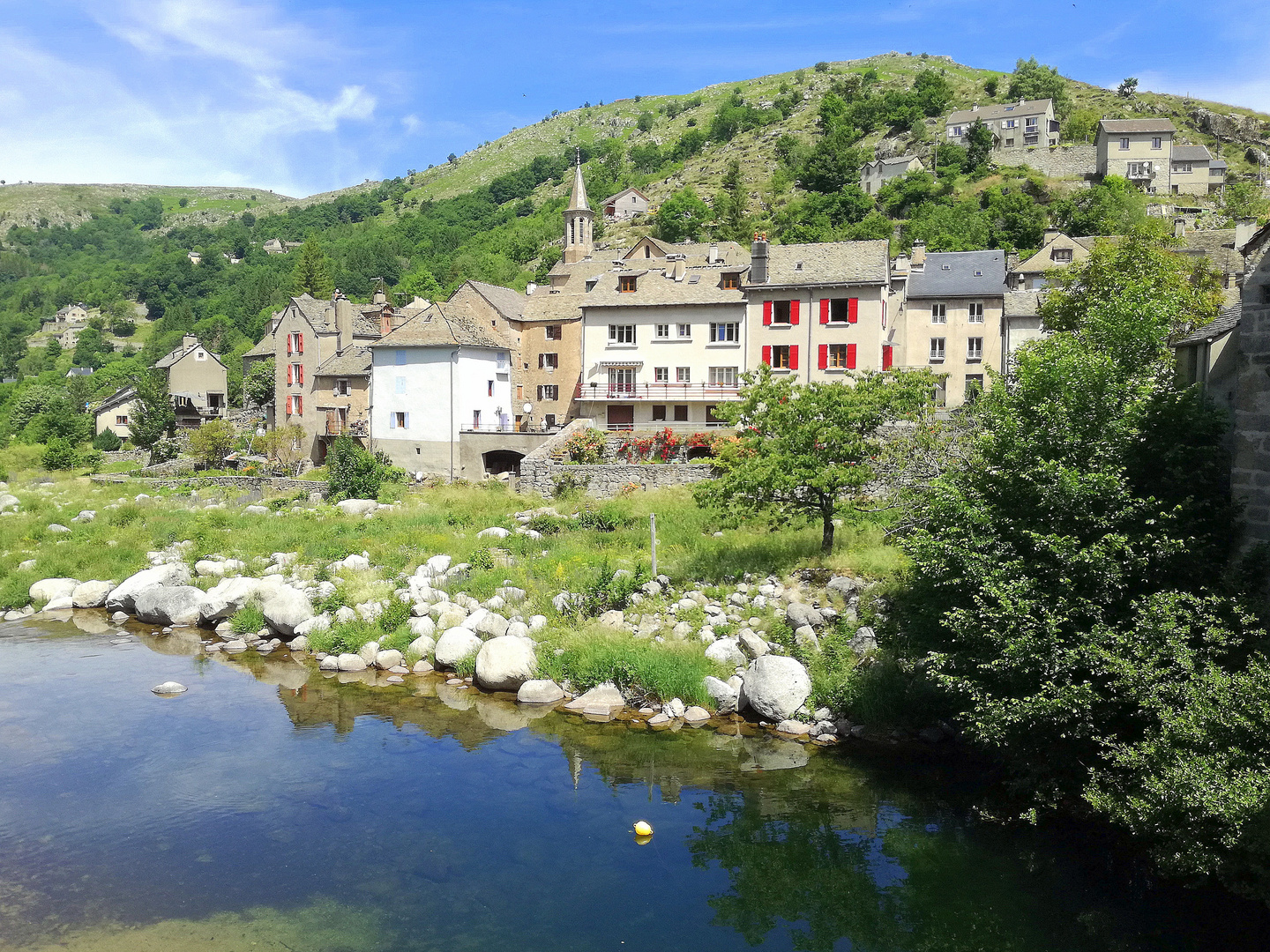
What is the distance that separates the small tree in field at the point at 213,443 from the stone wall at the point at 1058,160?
9153 centimetres

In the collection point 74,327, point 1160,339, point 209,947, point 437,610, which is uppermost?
point 74,327

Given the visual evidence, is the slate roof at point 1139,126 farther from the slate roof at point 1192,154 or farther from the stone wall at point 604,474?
the stone wall at point 604,474

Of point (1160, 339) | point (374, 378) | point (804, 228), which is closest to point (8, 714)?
point (1160, 339)

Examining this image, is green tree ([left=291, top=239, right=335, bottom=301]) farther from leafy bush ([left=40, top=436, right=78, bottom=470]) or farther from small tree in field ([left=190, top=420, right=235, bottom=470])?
small tree in field ([left=190, top=420, right=235, bottom=470])

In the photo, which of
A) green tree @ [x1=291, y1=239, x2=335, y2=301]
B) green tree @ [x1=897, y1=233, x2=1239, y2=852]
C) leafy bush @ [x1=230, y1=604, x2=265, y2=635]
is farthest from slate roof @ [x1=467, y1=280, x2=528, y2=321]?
green tree @ [x1=291, y1=239, x2=335, y2=301]

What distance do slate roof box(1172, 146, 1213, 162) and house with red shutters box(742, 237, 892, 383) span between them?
70597mm

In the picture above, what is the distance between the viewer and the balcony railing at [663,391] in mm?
45281

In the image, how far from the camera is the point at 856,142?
129 metres

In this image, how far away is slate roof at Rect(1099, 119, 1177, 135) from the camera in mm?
94875

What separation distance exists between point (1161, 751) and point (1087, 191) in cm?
9113

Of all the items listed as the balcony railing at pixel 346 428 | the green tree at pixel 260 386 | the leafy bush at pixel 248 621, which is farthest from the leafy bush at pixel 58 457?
the leafy bush at pixel 248 621

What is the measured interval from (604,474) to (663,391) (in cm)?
987

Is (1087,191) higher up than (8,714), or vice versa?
(1087,191)

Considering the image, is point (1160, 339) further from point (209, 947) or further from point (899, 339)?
point (899, 339)
